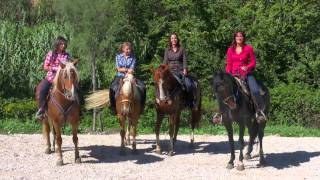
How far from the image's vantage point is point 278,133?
1590cm

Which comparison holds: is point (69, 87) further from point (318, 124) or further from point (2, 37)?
point (2, 37)

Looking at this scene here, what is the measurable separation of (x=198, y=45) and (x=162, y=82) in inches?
486

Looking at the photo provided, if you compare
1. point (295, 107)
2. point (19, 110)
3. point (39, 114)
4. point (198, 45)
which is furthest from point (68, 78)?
point (198, 45)

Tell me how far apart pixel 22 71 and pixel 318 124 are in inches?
474

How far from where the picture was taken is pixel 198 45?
22.8m

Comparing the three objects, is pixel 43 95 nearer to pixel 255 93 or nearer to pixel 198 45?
pixel 255 93

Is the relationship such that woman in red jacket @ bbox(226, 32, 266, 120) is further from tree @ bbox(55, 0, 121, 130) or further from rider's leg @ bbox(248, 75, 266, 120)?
tree @ bbox(55, 0, 121, 130)

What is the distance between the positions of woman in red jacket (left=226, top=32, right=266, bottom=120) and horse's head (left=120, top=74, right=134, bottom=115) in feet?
6.85

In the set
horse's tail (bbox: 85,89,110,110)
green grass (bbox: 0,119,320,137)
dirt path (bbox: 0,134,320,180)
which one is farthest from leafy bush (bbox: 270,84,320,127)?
horse's tail (bbox: 85,89,110,110)

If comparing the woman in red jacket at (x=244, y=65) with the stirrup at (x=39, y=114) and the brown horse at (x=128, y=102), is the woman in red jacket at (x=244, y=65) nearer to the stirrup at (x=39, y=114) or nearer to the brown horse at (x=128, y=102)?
the brown horse at (x=128, y=102)

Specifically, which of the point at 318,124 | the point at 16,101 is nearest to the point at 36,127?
the point at 16,101

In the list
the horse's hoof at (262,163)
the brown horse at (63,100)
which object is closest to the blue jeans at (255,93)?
the horse's hoof at (262,163)

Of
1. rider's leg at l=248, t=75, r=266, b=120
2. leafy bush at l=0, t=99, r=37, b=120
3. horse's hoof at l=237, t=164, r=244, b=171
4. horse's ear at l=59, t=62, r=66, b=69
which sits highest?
horse's ear at l=59, t=62, r=66, b=69

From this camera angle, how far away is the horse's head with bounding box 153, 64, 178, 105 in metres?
10.8
